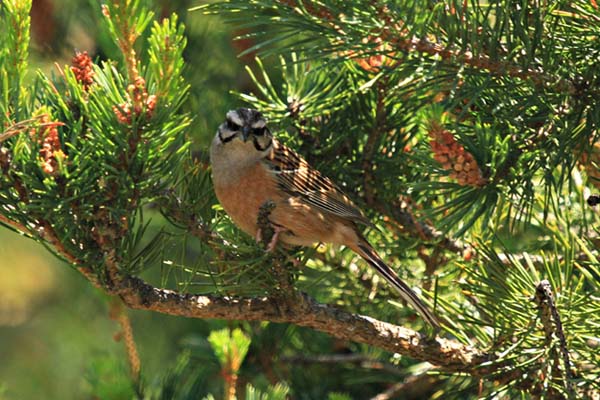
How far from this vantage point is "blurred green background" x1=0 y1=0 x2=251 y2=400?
11.7ft

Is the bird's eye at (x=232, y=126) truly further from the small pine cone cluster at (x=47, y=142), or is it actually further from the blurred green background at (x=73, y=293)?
the small pine cone cluster at (x=47, y=142)

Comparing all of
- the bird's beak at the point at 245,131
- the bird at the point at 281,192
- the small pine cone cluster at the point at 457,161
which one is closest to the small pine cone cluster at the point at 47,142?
the bird at the point at 281,192

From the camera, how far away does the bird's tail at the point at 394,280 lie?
2.26m

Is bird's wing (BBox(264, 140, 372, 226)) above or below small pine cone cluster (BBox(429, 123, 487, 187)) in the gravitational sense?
below

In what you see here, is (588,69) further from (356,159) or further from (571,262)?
(356,159)

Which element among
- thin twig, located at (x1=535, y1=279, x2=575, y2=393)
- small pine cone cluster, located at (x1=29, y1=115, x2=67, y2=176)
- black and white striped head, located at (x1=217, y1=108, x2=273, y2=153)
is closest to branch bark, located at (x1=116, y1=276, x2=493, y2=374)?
thin twig, located at (x1=535, y1=279, x2=575, y2=393)

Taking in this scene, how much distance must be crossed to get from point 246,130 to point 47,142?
969 millimetres

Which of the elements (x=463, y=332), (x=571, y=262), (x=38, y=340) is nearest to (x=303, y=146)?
(x=463, y=332)

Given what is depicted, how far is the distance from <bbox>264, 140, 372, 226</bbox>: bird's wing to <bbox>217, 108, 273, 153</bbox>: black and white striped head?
5cm

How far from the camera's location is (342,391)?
3.10 metres

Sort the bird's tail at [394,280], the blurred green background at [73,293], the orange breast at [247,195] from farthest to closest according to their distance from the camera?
the blurred green background at [73,293], the orange breast at [247,195], the bird's tail at [394,280]

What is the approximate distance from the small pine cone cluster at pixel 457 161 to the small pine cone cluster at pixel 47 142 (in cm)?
81

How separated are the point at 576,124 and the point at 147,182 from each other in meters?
0.94

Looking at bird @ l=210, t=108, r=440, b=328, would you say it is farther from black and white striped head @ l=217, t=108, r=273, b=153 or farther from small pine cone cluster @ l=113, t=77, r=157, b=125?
small pine cone cluster @ l=113, t=77, r=157, b=125
